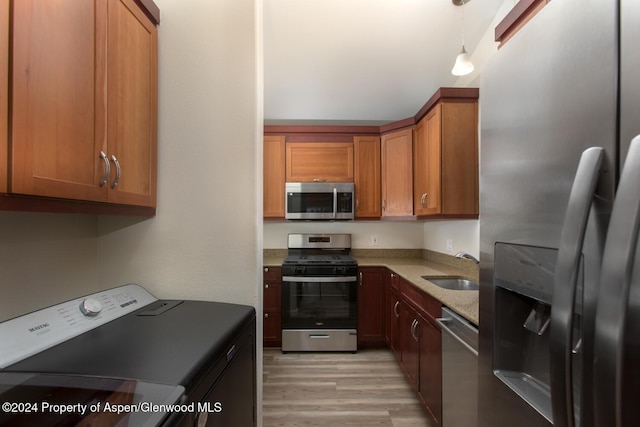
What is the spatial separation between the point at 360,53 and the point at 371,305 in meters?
2.53

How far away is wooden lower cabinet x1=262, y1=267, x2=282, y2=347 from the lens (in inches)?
111

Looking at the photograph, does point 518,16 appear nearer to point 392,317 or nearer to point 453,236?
point 453,236

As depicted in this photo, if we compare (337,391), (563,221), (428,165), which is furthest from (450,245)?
(563,221)

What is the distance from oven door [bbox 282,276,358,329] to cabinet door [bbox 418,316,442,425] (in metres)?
1.02

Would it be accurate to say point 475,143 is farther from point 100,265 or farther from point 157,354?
point 100,265

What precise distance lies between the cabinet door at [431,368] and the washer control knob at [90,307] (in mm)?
1643

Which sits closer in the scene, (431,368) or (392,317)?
(431,368)

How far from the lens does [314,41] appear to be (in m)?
2.50

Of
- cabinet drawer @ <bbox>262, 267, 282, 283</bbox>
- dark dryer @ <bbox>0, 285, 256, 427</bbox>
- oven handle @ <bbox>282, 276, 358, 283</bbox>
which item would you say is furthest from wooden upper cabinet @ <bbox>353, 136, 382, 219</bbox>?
dark dryer @ <bbox>0, 285, 256, 427</bbox>

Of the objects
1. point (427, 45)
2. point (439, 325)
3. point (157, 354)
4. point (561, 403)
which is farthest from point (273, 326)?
point (427, 45)

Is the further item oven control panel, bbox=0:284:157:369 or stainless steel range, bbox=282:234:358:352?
stainless steel range, bbox=282:234:358:352

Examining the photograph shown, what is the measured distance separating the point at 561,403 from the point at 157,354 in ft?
2.95

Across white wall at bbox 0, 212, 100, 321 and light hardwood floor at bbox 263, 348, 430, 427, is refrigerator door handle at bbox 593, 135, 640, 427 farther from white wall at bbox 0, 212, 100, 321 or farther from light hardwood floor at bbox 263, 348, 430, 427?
light hardwood floor at bbox 263, 348, 430, 427

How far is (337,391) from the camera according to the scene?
2.15 meters
